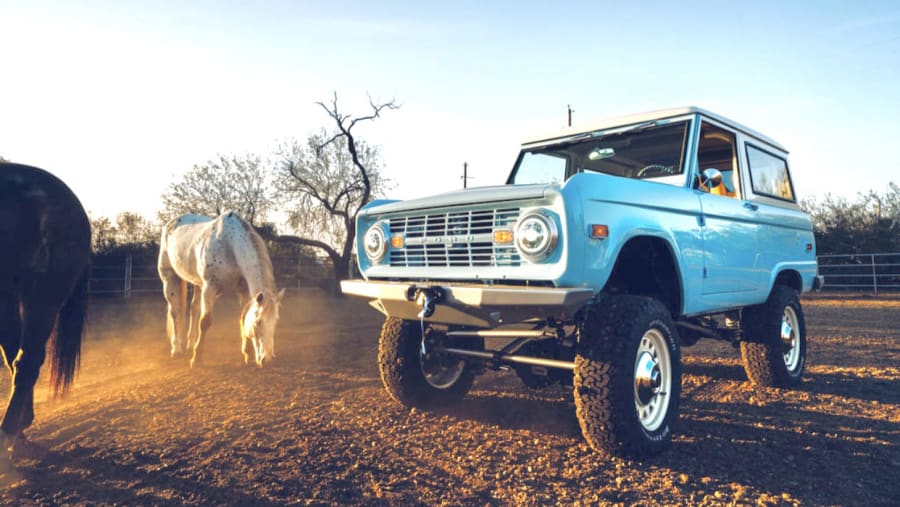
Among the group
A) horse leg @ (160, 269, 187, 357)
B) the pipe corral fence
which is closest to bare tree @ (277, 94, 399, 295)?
the pipe corral fence

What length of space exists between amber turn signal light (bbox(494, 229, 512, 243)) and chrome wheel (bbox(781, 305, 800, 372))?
3.49 meters

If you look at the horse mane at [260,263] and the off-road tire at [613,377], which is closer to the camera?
the off-road tire at [613,377]

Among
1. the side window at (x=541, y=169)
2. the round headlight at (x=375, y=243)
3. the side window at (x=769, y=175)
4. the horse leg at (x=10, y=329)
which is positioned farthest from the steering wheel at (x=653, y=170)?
the horse leg at (x=10, y=329)

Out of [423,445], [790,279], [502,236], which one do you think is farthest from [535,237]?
[790,279]

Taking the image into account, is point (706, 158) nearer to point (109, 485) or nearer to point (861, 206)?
point (109, 485)

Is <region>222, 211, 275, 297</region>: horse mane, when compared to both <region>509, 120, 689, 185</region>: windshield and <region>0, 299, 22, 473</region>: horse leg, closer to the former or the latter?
<region>0, 299, 22, 473</region>: horse leg

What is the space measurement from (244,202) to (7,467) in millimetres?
20757

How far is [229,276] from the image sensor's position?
664cm

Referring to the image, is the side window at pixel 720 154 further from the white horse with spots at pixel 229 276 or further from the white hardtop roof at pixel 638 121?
the white horse with spots at pixel 229 276

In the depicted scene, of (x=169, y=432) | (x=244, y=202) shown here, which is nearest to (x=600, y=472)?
(x=169, y=432)

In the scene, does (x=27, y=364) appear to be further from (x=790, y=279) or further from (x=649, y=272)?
(x=790, y=279)

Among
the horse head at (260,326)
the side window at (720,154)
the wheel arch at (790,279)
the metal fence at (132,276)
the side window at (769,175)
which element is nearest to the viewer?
the side window at (720,154)

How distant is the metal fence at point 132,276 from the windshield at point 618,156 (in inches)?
639

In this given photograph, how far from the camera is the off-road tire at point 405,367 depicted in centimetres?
403
